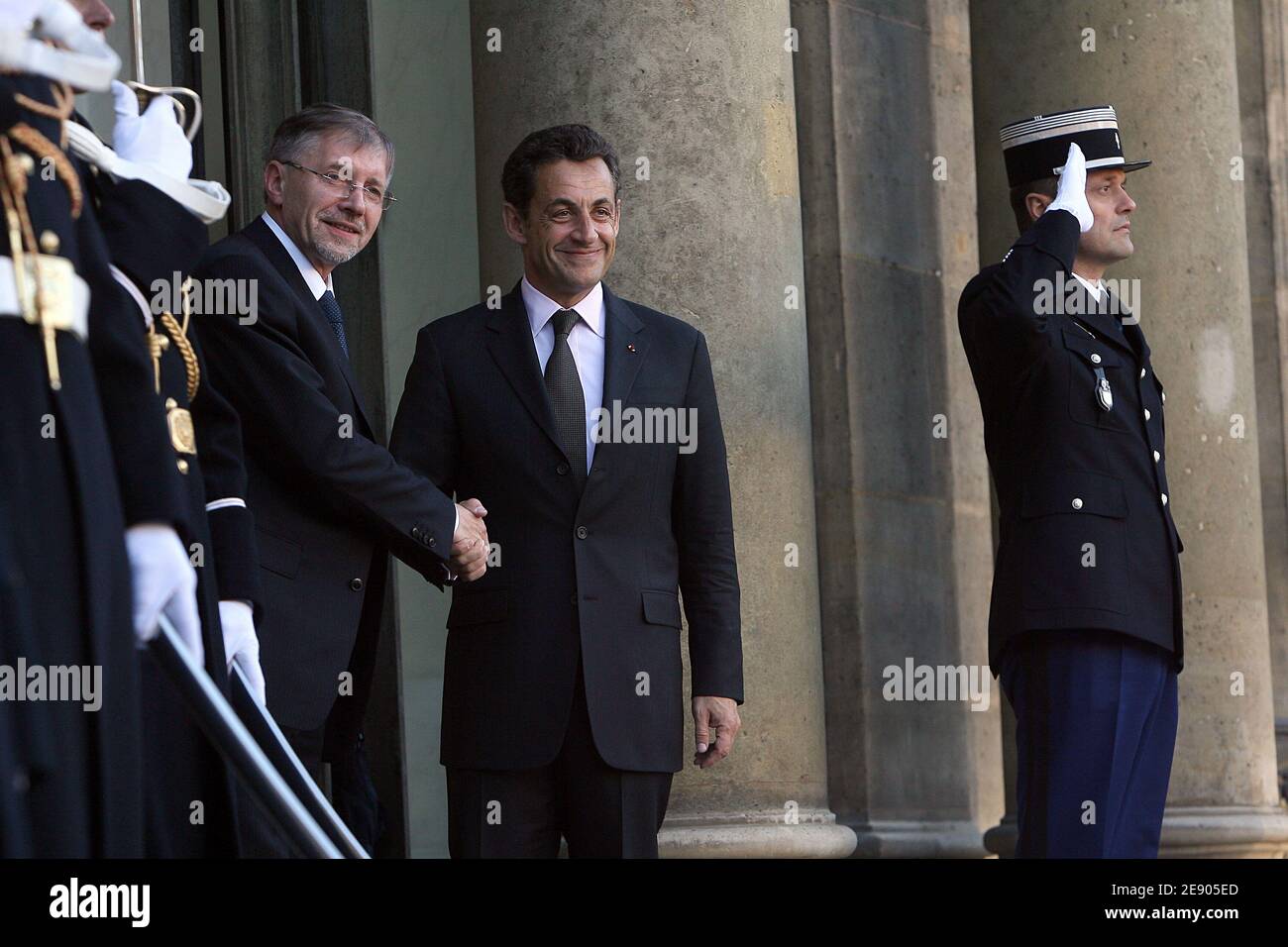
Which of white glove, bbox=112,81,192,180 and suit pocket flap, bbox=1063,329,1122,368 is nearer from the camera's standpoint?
white glove, bbox=112,81,192,180

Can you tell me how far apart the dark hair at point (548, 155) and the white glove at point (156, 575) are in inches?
87.2

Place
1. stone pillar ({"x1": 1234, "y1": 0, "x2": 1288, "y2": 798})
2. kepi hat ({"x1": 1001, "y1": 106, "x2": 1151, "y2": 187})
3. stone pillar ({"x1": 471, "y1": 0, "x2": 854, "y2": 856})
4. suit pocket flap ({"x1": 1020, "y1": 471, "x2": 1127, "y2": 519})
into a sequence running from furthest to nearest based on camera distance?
1. stone pillar ({"x1": 1234, "y1": 0, "x2": 1288, "y2": 798})
2. stone pillar ({"x1": 471, "y1": 0, "x2": 854, "y2": 856})
3. kepi hat ({"x1": 1001, "y1": 106, "x2": 1151, "y2": 187})
4. suit pocket flap ({"x1": 1020, "y1": 471, "x2": 1127, "y2": 519})

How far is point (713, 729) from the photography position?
569 centimetres

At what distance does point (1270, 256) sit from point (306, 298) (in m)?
6.04

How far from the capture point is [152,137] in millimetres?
4309

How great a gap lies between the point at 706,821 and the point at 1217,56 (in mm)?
3573

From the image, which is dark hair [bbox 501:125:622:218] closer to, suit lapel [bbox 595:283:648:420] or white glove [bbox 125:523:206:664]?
suit lapel [bbox 595:283:648:420]

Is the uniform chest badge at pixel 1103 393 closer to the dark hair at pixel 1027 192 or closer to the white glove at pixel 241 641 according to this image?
the dark hair at pixel 1027 192

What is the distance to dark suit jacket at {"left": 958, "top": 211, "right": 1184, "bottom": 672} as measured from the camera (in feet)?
19.9

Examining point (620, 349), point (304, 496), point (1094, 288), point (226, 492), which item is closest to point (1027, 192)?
point (1094, 288)

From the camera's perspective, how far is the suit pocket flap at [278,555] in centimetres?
529

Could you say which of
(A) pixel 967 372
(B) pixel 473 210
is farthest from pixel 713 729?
(A) pixel 967 372

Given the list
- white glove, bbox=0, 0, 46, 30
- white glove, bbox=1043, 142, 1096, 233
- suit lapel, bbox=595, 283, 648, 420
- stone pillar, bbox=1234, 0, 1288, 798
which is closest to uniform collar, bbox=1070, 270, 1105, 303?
white glove, bbox=1043, 142, 1096, 233

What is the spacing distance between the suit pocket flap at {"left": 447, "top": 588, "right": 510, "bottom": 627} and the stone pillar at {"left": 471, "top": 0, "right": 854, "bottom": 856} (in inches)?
59.2
